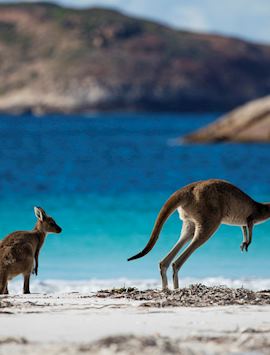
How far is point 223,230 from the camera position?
63.7 ft

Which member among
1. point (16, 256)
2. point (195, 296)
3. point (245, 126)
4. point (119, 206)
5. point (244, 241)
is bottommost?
point (195, 296)

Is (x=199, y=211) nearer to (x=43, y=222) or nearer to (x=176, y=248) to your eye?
(x=176, y=248)

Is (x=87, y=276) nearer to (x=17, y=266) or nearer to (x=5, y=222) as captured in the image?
(x=17, y=266)

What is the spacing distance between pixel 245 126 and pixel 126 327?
5007 cm

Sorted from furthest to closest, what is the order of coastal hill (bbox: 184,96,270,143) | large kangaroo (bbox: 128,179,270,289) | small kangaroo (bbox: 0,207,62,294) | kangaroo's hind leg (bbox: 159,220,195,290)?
coastal hill (bbox: 184,96,270,143) < kangaroo's hind leg (bbox: 159,220,195,290) < large kangaroo (bbox: 128,179,270,289) < small kangaroo (bbox: 0,207,62,294)

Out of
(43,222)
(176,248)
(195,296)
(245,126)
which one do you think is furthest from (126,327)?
(245,126)

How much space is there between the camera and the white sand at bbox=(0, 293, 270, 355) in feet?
21.7

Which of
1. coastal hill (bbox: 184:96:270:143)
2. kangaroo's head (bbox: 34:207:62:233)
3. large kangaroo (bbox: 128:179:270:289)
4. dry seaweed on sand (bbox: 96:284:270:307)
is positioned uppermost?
coastal hill (bbox: 184:96:270:143)

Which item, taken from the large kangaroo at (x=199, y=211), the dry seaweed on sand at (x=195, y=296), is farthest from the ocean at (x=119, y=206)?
the dry seaweed on sand at (x=195, y=296)

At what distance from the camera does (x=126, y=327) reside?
7258 millimetres

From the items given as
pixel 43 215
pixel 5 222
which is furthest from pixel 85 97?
pixel 43 215

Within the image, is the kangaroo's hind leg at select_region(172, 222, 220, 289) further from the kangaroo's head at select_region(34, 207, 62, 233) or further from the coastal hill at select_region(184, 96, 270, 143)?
the coastal hill at select_region(184, 96, 270, 143)

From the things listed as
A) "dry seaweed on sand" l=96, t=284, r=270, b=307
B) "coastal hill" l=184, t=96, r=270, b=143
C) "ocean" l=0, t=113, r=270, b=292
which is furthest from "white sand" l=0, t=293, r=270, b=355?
"coastal hill" l=184, t=96, r=270, b=143

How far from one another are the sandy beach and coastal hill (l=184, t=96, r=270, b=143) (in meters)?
44.3
